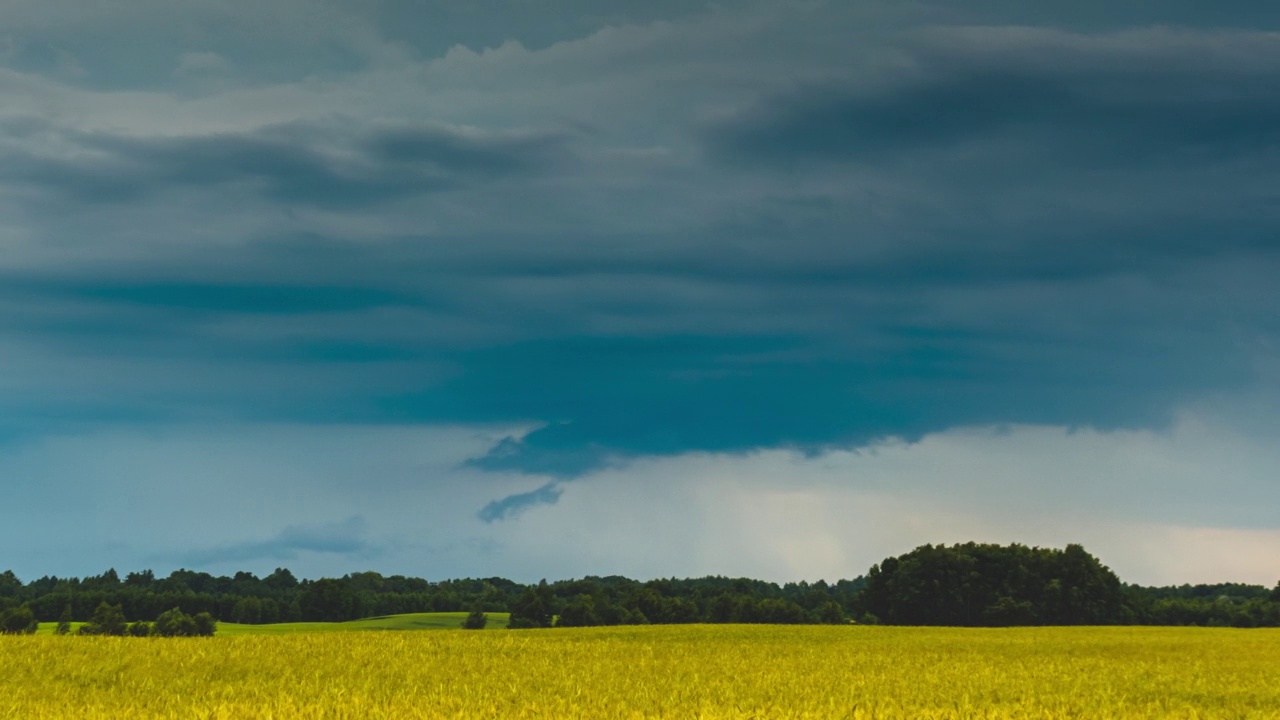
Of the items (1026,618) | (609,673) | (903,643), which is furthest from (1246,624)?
(609,673)

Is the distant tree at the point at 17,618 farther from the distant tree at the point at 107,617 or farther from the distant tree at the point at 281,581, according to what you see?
the distant tree at the point at 281,581

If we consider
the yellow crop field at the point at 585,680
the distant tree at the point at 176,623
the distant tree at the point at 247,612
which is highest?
the distant tree at the point at 247,612

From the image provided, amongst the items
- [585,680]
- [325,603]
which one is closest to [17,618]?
[325,603]

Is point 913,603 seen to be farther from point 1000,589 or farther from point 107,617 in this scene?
point 107,617

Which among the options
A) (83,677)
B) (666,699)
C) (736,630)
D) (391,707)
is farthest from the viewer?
(736,630)

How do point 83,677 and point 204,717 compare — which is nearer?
point 204,717

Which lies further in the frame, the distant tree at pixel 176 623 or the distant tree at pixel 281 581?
the distant tree at pixel 281 581

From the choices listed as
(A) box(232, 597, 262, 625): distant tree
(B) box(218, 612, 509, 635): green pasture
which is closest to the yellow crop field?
(B) box(218, 612, 509, 635): green pasture

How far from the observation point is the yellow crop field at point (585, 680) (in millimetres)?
18828

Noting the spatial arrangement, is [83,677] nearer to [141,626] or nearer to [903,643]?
[903,643]

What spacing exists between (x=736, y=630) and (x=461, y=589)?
124479 millimetres

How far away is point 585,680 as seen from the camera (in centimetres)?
2686

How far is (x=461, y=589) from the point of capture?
6777 inches

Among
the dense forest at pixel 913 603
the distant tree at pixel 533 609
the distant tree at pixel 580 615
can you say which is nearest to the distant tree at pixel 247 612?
the dense forest at pixel 913 603
